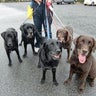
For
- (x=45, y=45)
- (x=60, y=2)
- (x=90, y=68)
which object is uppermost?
(x=45, y=45)

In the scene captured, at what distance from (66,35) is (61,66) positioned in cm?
85

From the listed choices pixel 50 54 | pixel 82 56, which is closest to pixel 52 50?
pixel 50 54

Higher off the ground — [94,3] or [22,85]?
[22,85]

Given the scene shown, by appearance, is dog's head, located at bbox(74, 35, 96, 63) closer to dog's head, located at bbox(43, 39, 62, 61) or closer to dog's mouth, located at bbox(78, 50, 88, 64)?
dog's mouth, located at bbox(78, 50, 88, 64)

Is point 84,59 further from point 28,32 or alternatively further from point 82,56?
point 28,32

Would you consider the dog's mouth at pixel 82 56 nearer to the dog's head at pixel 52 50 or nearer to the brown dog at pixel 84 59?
the brown dog at pixel 84 59

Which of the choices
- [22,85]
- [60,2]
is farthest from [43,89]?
[60,2]

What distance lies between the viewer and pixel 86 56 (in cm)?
490

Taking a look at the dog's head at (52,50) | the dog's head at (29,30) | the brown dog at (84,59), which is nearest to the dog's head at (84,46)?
the brown dog at (84,59)

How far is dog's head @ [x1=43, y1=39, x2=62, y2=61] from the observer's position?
4910 millimetres

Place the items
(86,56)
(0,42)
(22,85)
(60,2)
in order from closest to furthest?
(86,56), (22,85), (0,42), (60,2)

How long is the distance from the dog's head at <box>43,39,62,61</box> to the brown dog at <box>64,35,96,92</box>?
37 cm

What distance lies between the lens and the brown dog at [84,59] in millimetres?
4766

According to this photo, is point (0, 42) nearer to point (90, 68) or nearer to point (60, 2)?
point (90, 68)
